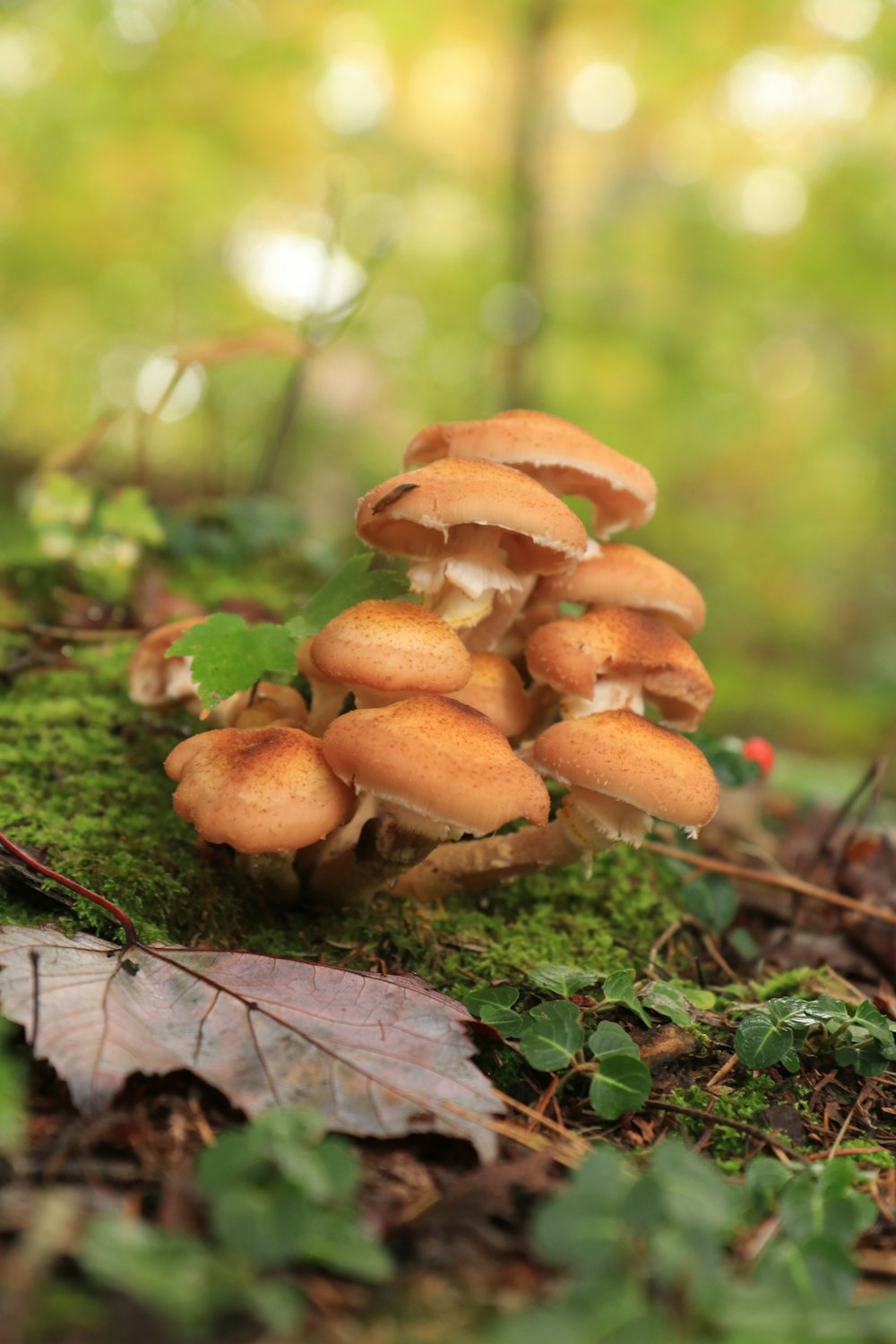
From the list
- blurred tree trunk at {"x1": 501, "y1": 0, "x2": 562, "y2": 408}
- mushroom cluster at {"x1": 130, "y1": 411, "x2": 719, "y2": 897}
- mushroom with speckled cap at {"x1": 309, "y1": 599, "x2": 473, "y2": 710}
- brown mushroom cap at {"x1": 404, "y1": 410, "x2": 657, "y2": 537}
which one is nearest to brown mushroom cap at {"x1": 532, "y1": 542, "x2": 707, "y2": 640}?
mushroom cluster at {"x1": 130, "y1": 411, "x2": 719, "y2": 897}

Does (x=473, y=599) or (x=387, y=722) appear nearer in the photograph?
(x=387, y=722)

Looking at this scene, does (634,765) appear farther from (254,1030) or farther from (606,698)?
(254,1030)

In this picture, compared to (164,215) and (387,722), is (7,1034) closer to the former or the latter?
(387,722)

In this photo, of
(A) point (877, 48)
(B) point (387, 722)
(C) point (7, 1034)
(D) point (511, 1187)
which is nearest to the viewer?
(D) point (511, 1187)

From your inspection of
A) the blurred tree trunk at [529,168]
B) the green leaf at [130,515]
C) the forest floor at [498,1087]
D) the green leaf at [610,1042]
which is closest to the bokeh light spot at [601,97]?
the blurred tree trunk at [529,168]

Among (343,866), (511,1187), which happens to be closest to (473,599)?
(343,866)

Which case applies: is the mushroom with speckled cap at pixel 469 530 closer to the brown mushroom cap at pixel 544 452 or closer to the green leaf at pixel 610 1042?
the brown mushroom cap at pixel 544 452
